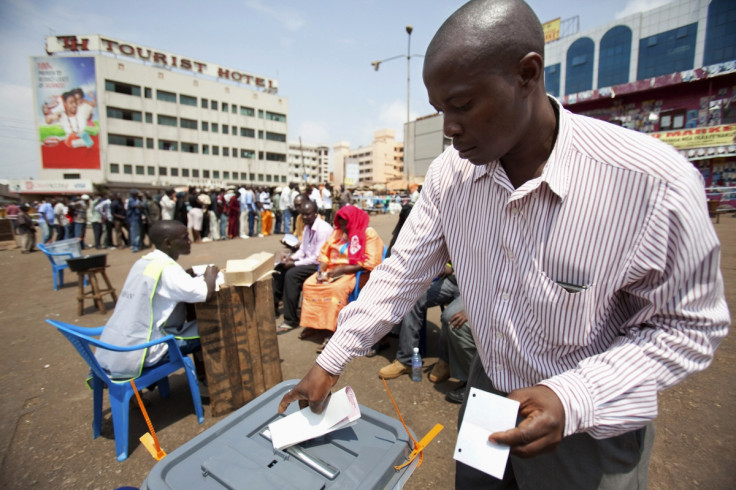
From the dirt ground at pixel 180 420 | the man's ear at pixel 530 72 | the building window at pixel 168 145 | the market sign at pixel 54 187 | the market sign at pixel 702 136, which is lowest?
the dirt ground at pixel 180 420

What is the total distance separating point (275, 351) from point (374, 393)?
3.20 ft

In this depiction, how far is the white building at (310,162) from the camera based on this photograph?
89250 millimetres

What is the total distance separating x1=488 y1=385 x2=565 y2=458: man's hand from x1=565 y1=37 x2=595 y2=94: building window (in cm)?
3608

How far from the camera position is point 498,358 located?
46.0 inches

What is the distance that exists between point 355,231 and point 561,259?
3.48 metres

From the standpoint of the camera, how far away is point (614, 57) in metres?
28.4

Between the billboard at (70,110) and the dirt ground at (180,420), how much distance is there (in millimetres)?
43904

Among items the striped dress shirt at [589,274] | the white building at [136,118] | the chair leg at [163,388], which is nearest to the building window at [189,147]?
the white building at [136,118]

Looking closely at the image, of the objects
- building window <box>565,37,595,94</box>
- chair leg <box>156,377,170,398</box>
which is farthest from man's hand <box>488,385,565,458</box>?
building window <box>565,37,595,94</box>

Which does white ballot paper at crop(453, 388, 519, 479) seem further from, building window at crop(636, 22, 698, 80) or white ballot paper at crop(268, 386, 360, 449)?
building window at crop(636, 22, 698, 80)

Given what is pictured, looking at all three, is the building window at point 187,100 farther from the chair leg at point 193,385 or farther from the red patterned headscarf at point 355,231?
the chair leg at point 193,385

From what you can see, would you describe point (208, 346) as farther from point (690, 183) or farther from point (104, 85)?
point (104, 85)

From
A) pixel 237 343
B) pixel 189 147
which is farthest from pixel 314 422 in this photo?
pixel 189 147

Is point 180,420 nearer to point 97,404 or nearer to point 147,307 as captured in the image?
point 97,404
